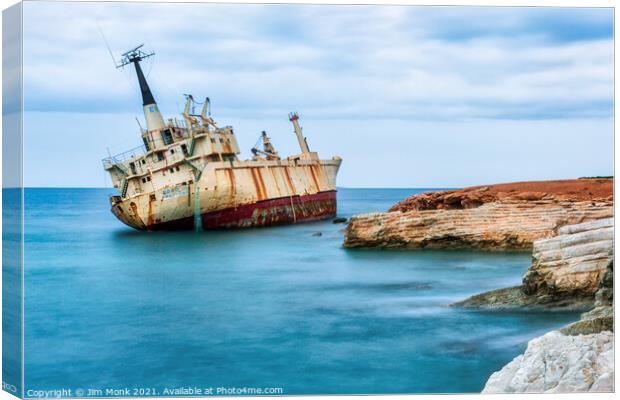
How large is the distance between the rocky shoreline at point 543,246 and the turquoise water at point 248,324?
19.1 inches

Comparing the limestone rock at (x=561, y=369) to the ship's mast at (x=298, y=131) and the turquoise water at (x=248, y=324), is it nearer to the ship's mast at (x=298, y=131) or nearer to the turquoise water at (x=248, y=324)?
the turquoise water at (x=248, y=324)

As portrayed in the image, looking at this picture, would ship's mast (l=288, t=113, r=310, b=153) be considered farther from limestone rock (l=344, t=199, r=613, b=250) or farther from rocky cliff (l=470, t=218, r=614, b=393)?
rocky cliff (l=470, t=218, r=614, b=393)

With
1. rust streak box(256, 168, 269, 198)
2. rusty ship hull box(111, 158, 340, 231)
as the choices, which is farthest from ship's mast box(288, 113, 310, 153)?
rust streak box(256, 168, 269, 198)

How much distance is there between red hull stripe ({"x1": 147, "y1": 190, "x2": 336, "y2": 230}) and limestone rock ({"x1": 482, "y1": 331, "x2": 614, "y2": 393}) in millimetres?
13988

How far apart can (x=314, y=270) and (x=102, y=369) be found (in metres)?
5.47

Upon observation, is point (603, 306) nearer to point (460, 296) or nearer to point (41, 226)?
point (460, 296)

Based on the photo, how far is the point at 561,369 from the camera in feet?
36.6

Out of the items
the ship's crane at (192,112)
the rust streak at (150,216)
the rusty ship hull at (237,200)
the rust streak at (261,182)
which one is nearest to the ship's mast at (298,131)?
the ship's crane at (192,112)

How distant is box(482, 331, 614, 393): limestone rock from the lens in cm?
1114

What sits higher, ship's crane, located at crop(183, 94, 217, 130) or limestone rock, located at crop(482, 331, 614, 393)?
ship's crane, located at crop(183, 94, 217, 130)

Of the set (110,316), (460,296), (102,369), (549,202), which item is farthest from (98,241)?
(549,202)

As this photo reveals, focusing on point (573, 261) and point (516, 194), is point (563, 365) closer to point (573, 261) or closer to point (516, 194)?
point (573, 261)

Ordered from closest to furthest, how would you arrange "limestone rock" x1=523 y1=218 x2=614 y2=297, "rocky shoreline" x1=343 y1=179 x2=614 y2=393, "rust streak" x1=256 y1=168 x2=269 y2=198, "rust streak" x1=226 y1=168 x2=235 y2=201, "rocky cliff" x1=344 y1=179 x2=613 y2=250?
"rocky shoreline" x1=343 y1=179 x2=614 y2=393 → "limestone rock" x1=523 y1=218 x2=614 y2=297 → "rocky cliff" x1=344 y1=179 x2=613 y2=250 → "rust streak" x1=226 y1=168 x2=235 y2=201 → "rust streak" x1=256 y1=168 x2=269 y2=198

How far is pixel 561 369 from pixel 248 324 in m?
4.41
